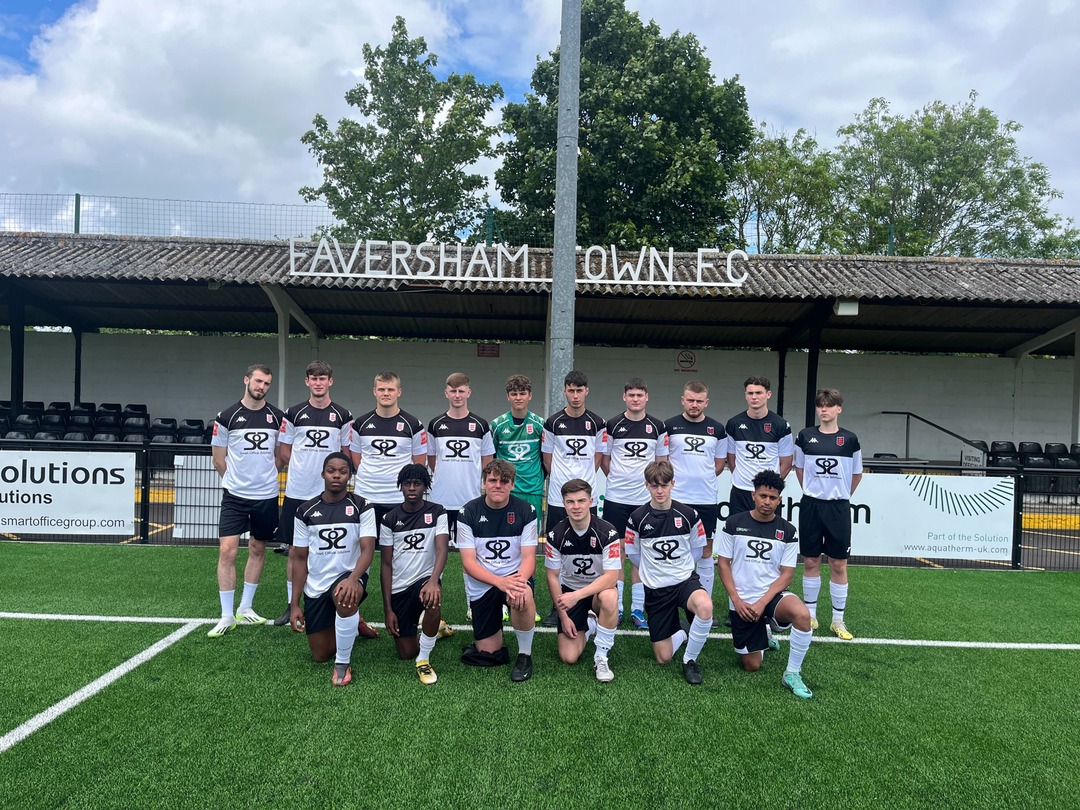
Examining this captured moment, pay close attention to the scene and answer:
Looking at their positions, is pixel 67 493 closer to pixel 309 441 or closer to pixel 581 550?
pixel 309 441

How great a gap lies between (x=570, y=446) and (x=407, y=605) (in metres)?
1.66

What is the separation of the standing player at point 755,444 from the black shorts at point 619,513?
0.80 m

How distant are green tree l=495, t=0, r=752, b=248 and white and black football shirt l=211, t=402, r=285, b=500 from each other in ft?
49.0

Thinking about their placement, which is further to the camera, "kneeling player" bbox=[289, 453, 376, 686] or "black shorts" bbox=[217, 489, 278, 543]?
"black shorts" bbox=[217, 489, 278, 543]

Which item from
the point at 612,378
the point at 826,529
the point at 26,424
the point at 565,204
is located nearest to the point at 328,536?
the point at 826,529

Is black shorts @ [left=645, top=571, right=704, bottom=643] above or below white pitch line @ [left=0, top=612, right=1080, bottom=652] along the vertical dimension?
above

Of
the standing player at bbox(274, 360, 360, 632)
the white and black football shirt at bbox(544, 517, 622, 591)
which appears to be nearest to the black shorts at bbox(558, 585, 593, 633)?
the white and black football shirt at bbox(544, 517, 622, 591)

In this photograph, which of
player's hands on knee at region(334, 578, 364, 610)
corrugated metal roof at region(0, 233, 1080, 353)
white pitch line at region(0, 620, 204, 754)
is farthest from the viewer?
corrugated metal roof at region(0, 233, 1080, 353)

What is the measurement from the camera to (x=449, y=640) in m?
4.46

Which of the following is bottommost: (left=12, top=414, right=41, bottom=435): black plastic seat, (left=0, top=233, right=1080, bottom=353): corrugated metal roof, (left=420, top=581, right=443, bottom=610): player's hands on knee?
(left=420, top=581, right=443, bottom=610): player's hands on knee

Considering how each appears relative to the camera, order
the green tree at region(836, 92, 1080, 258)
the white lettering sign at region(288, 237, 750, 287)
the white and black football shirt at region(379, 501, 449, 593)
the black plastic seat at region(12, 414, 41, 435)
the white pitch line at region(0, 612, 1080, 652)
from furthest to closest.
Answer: the green tree at region(836, 92, 1080, 258), the black plastic seat at region(12, 414, 41, 435), the white lettering sign at region(288, 237, 750, 287), the white pitch line at region(0, 612, 1080, 652), the white and black football shirt at region(379, 501, 449, 593)

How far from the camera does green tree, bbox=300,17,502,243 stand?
20750 millimetres

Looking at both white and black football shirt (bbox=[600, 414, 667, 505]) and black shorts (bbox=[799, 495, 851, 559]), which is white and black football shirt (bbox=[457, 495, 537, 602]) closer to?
white and black football shirt (bbox=[600, 414, 667, 505])

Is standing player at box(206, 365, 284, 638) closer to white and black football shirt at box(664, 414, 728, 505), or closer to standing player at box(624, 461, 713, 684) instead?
standing player at box(624, 461, 713, 684)
